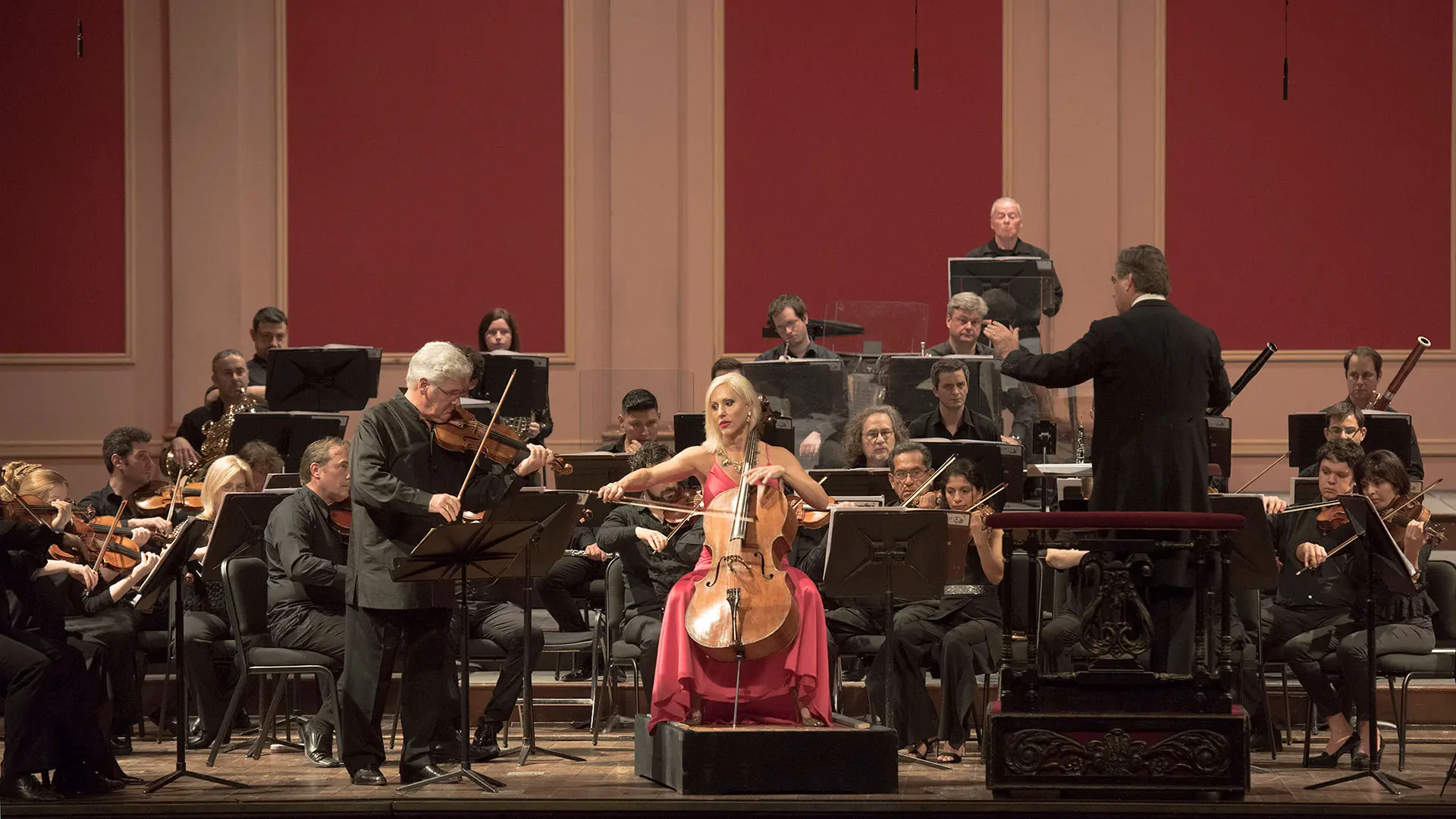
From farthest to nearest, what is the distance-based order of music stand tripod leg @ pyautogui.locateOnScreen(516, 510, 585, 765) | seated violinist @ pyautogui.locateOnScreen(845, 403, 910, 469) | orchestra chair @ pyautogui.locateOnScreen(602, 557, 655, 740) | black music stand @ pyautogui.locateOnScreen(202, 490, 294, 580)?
seated violinist @ pyautogui.locateOnScreen(845, 403, 910, 469), orchestra chair @ pyautogui.locateOnScreen(602, 557, 655, 740), black music stand @ pyautogui.locateOnScreen(202, 490, 294, 580), music stand tripod leg @ pyautogui.locateOnScreen(516, 510, 585, 765)

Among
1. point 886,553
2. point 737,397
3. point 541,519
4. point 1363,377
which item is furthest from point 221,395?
point 1363,377

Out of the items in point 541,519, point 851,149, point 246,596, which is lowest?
point 246,596

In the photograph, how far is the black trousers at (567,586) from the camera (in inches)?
264

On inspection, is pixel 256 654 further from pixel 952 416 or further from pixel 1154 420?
pixel 1154 420

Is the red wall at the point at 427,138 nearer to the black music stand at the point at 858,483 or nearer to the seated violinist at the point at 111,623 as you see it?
the seated violinist at the point at 111,623

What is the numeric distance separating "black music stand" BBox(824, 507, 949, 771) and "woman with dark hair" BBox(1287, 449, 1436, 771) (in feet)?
4.75

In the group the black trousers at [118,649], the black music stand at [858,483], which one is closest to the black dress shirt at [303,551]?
the black trousers at [118,649]

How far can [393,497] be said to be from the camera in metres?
4.86

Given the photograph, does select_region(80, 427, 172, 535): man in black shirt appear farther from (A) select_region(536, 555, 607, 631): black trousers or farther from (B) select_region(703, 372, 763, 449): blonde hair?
(B) select_region(703, 372, 763, 449): blonde hair

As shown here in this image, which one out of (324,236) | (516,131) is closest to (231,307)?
(324,236)

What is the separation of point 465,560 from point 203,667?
1918 mm

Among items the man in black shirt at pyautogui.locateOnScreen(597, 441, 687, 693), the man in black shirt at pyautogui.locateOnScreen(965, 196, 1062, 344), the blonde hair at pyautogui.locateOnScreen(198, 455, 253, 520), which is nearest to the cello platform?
the man in black shirt at pyautogui.locateOnScreen(597, 441, 687, 693)

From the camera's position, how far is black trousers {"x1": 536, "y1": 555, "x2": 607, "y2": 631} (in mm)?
6703

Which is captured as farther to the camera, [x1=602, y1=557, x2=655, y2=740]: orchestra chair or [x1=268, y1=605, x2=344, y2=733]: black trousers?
[x1=602, y1=557, x2=655, y2=740]: orchestra chair
